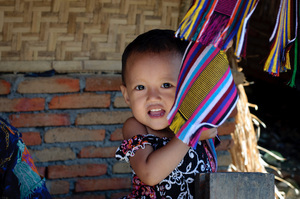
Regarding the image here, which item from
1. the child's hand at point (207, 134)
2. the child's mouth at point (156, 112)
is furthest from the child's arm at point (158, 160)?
the child's mouth at point (156, 112)

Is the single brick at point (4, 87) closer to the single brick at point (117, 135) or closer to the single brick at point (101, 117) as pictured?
the single brick at point (101, 117)

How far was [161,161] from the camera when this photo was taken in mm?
1806

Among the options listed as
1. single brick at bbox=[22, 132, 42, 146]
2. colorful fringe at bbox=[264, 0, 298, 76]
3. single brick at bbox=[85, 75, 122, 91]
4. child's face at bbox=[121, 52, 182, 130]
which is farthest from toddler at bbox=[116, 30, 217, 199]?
single brick at bbox=[22, 132, 42, 146]

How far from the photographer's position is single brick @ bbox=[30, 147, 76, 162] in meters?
2.90

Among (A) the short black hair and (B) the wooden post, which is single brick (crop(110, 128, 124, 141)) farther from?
(B) the wooden post

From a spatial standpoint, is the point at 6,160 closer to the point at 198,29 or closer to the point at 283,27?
the point at 198,29

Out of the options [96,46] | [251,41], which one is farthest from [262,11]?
[96,46]

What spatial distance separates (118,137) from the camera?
119 inches

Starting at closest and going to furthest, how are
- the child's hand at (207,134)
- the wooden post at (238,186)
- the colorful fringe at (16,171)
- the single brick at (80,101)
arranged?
the wooden post at (238,186)
the colorful fringe at (16,171)
the child's hand at (207,134)
the single brick at (80,101)

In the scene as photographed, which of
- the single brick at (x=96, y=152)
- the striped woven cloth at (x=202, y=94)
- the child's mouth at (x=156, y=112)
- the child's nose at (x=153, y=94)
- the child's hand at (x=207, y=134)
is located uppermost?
the striped woven cloth at (x=202, y=94)

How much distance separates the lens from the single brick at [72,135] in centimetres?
292

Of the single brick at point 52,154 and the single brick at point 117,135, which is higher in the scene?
the single brick at point 117,135

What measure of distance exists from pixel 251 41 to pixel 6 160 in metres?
5.04

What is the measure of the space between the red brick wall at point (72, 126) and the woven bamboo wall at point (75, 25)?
145 millimetres
